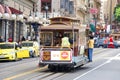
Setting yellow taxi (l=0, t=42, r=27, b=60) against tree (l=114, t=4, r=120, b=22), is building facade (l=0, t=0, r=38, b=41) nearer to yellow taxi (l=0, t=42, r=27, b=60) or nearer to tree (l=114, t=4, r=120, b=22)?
yellow taxi (l=0, t=42, r=27, b=60)

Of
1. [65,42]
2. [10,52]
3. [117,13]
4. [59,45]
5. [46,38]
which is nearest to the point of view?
[65,42]

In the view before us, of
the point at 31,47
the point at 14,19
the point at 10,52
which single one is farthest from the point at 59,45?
the point at 14,19

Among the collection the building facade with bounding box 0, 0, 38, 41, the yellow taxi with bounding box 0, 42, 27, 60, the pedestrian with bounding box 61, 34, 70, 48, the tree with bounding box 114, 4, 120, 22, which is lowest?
the yellow taxi with bounding box 0, 42, 27, 60

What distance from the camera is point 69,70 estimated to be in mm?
24641

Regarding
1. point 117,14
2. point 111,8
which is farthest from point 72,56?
point 111,8

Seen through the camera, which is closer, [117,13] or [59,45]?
[59,45]

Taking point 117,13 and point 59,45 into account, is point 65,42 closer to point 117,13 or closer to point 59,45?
point 59,45

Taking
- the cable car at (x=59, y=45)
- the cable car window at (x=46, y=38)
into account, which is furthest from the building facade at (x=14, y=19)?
the cable car window at (x=46, y=38)

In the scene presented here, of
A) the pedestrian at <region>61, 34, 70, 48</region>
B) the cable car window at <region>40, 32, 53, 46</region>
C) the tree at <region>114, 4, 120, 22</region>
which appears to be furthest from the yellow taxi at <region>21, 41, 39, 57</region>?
the tree at <region>114, 4, 120, 22</region>

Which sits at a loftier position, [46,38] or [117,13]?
[117,13]

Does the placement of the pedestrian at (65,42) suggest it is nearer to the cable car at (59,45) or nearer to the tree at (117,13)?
the cable car at (59,45)

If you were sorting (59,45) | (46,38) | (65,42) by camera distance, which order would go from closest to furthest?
(65,42), (59,45), (46,38)

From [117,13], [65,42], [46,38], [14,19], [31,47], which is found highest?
[117,13]

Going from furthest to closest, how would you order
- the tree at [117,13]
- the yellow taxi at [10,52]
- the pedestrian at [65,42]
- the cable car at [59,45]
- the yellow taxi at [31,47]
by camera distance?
the tree at [117,13]
the yellow taxi at [31,47]
the yellow taxi at [10,52]
the pedestrian at [65,42]
the cable car at [59,45]
